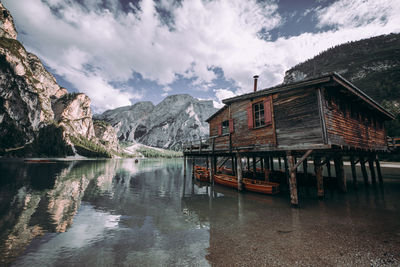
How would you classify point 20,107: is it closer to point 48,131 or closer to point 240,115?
point 48,131

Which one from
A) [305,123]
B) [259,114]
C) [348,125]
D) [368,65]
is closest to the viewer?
[305,123]

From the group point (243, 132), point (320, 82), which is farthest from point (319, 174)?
point (320, 82)

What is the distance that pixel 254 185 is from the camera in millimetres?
14914

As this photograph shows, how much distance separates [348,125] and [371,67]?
10720cm

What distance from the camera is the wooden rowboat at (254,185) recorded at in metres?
14.0

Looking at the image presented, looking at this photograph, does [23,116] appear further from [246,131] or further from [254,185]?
[254,185]

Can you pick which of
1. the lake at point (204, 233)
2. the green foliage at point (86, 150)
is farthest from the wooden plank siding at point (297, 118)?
the green foliage at point (86, 150)

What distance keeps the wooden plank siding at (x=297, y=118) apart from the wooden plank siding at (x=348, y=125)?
635 mm

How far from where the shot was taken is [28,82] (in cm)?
12431

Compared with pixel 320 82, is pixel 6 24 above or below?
above

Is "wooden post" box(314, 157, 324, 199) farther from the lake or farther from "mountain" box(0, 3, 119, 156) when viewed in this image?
"mountain" box(0, 3, 119, 156)

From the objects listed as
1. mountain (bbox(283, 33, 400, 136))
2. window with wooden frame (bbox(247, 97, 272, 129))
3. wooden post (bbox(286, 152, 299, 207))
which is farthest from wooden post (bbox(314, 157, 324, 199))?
mountain (bbox(283, 33, 400, 136))

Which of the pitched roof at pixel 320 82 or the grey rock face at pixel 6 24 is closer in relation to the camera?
the pitched roof at pixel 320 82

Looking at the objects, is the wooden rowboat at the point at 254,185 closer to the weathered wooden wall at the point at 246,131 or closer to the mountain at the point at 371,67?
the weathered wooden wall at the point at 246,131
